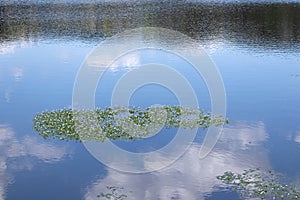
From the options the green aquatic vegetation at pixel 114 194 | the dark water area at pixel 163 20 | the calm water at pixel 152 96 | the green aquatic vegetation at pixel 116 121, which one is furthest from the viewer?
the dark water area at pixel 163 20

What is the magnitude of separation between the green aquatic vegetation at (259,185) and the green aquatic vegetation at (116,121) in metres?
6.24

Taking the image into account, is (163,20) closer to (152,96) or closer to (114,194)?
(152,96)

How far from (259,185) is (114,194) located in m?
6.38

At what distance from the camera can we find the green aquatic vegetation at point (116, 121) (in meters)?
26.4

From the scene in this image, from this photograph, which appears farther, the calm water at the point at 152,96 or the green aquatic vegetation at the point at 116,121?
the green aquatic vegetation at the point at 116,121

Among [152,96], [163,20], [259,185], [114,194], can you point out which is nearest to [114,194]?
[114,194]

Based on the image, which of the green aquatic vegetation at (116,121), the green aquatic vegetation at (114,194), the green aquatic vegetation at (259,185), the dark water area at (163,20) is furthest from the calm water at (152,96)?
the green aquatic vegetation at (116,121)

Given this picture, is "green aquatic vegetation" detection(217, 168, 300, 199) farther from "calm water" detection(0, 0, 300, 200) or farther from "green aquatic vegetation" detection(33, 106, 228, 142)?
"green aquatic vegetation" detection(33, 106, 228, 142)

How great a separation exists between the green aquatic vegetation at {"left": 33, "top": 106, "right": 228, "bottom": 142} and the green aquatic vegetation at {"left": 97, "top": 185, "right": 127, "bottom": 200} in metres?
5.25

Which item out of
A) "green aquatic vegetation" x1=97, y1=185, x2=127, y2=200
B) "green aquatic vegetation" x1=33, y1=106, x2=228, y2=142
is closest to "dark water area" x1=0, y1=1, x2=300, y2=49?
"green aquatic vegetation" x1=33, y1=106, x2=228, y2=142

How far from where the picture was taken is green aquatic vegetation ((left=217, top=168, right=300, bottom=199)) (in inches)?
782

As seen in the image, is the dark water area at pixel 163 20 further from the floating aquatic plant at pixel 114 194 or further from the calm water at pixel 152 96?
the floating aquatic plant at pixel 114 194

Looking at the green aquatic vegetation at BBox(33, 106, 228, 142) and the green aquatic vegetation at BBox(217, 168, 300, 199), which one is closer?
the green aquatic vegetation at BBox(217, 168, 300, 199)

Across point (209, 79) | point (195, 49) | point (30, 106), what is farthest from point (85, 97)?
point (195, 49)
